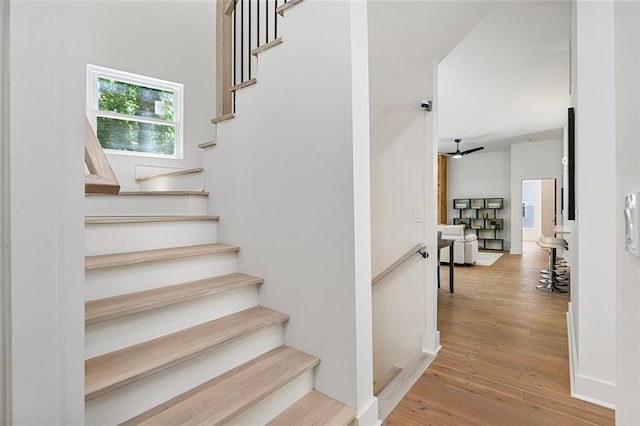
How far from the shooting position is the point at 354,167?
150 cm

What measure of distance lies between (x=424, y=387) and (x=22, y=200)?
2213mm

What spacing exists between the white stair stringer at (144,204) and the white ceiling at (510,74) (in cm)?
246

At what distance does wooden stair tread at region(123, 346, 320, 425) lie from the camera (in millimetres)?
1191

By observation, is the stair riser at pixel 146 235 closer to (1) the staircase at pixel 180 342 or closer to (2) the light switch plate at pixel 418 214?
(1) the staircase at pixel 180 342

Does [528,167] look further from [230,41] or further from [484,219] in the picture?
[230,41]

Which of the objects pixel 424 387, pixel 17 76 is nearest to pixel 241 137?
pixel 17 76

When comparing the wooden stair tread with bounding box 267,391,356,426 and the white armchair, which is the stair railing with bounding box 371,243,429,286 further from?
the white armchair

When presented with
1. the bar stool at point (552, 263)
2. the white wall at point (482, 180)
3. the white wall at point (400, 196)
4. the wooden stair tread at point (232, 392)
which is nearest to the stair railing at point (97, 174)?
the wooden stair tread at point (232, 392)

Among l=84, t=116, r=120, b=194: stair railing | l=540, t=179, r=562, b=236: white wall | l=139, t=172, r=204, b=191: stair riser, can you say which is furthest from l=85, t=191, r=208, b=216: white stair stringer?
l=540, t=179, r=562, b=236: white wall

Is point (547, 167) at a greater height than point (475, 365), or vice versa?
point (547, 167)

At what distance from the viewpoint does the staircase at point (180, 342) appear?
1209 mm

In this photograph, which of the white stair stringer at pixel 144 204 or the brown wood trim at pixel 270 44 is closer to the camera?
the brown wood trim at pixel 270 44

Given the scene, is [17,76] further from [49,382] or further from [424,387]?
[424,387]

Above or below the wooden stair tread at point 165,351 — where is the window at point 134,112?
above
